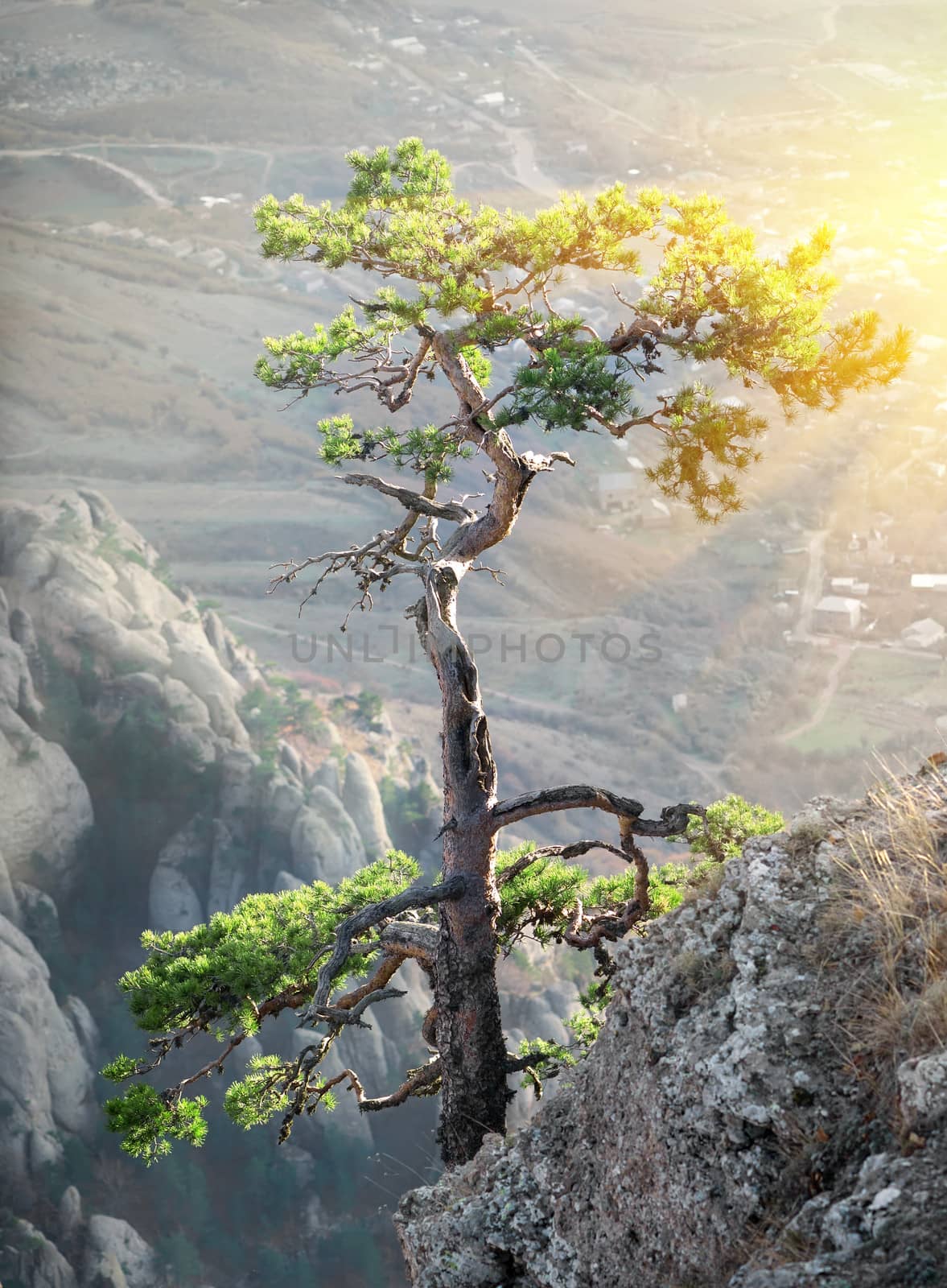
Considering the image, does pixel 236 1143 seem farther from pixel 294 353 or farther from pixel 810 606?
pixel 810 606

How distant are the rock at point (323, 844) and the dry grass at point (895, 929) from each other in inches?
1560

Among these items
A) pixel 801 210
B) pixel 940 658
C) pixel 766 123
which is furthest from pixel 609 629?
pixel 766 123

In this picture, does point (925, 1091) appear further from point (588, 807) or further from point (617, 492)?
point (617, 492)

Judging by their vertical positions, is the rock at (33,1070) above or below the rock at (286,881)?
below

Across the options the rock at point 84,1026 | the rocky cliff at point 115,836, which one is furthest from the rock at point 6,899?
the rock at point 84,1026

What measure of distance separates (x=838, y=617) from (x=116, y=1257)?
2036 inches

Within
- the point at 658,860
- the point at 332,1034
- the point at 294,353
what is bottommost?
the point at 658,860

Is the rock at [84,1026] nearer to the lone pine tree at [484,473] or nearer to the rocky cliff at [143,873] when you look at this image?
the rocky cliff at [143,873]

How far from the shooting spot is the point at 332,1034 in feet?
25.8

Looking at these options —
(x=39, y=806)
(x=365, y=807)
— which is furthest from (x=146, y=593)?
(x=365, y=807)

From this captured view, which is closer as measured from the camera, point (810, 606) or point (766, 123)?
point (810, 606)

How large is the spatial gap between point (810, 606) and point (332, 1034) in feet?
225

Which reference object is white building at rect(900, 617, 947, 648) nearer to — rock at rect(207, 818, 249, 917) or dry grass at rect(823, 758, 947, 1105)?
rock at rect(207, 818, 249, 917)

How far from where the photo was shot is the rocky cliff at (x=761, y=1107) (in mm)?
4426
